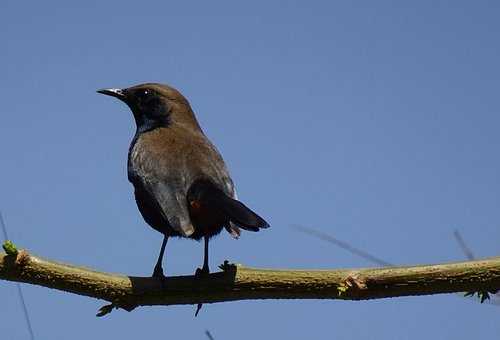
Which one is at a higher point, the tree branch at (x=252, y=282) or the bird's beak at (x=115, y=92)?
the bird's beak at (x=115, y=92)

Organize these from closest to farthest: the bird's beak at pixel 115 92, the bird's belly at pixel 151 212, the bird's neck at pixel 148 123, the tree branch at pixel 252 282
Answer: the tree branch at pixel 252 282, the bird's belly at pixel 151 212, the bird's neck at pixel 148 123, the bird's beak at pixel 115 92

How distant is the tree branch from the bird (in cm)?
13

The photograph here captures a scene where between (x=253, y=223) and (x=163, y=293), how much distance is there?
1.97 ft

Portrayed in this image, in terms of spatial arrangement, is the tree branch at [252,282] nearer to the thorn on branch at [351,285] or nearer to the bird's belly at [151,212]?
the thorn on branch at [351,285]

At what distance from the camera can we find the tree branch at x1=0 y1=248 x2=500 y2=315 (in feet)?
9.09

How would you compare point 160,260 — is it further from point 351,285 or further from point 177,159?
point 351,285

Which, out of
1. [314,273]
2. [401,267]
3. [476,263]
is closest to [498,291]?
[476,263]

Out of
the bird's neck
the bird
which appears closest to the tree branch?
the bird

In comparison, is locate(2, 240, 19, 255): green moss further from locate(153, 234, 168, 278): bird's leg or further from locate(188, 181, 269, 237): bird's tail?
locate(188, 181, 269, 237): bird's tail

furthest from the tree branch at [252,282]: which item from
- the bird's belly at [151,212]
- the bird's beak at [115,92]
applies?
the bird's beak at [115,92]

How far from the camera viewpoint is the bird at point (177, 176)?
4.02 meters

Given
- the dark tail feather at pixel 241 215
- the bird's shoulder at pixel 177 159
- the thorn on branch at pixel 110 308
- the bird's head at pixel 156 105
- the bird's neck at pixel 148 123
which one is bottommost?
the thorn on branch at pixel 110 308

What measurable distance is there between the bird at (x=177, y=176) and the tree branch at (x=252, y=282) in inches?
5.0

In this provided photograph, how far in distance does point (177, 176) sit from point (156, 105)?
1.30 m
